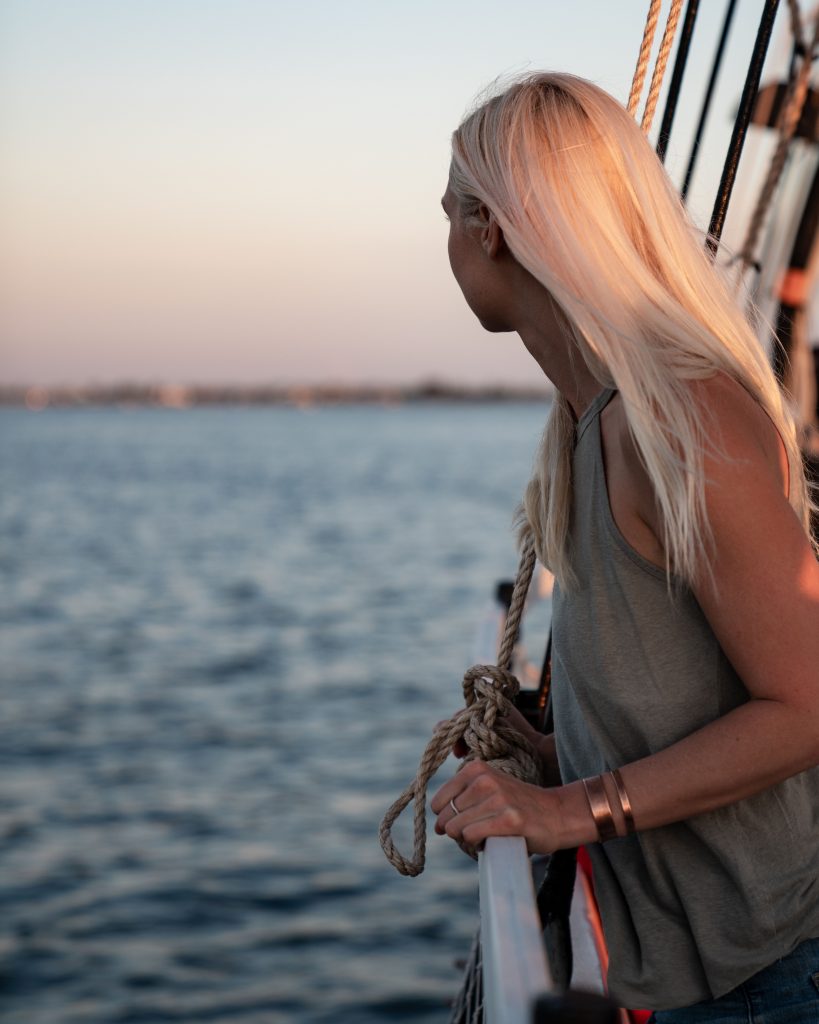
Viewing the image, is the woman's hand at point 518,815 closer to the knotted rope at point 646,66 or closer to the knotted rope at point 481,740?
the knotted rope at point 481,740

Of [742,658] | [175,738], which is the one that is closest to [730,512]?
[742,658]

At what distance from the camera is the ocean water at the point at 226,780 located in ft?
23.3

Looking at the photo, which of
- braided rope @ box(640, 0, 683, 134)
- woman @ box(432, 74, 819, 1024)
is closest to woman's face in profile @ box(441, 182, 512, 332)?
woman @ box(432, 74, 819, 1024)

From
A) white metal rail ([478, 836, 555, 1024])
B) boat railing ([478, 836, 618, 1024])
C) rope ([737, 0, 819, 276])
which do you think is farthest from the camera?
rope ([737, 0, 819, 276])

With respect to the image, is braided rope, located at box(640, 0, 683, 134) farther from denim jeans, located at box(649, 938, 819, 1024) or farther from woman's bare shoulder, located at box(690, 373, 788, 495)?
denim jeans, located at box(649, 938, 819, 1024)

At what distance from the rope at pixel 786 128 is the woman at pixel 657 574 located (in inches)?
70.9

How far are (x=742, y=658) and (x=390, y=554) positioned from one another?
2640 centimetres

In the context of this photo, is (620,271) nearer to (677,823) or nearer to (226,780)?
(677,823)

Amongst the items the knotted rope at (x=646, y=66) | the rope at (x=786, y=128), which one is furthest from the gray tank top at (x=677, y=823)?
the rope at (x=786, y=128)

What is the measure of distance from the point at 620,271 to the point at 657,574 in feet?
1.11

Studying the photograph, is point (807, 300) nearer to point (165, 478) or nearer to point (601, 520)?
point (601, 520)

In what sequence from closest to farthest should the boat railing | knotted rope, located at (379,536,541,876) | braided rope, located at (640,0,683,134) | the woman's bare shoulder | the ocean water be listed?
the boat railing → the woman's bare shoulder → knotted rope, located at (379,536,541,876) → braided rope, located at (640,0,683,134) → the ocean water

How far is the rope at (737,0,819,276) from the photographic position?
3.39 meters

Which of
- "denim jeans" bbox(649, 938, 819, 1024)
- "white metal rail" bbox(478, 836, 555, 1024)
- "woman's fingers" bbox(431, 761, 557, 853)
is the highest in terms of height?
"white metal rail" bbox(478, 836, 555, 1024)
